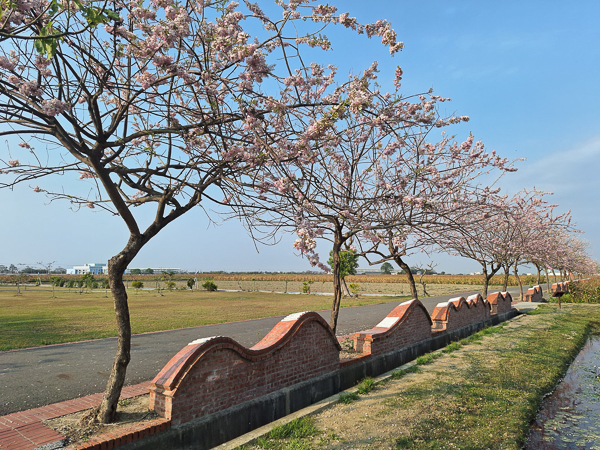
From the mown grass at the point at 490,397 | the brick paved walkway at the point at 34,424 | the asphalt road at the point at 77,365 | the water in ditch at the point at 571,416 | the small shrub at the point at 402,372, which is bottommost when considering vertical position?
the water in ditch at the point at 571,416

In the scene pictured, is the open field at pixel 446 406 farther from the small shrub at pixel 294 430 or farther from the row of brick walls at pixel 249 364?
the row of brick walls at pixel 249 364

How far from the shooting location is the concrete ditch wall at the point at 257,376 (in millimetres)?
4141

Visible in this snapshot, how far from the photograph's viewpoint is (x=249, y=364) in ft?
16.2

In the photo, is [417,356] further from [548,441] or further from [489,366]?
[548,441]

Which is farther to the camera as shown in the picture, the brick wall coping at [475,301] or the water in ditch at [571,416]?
the brick wall coping at [475,301]

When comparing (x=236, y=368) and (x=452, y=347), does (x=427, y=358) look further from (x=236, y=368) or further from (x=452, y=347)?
(x=236, y=368)

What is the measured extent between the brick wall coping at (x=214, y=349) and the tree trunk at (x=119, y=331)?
0.39 m

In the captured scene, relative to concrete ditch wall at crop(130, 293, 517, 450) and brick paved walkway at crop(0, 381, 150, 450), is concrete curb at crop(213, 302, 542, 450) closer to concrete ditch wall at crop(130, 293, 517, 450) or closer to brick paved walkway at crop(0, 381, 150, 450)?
concrete ditch wall at crop(130, 293, 517, 450)

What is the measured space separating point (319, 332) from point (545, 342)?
331 inches

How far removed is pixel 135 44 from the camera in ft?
14.4

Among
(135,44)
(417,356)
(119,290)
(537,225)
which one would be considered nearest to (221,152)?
(135,44)

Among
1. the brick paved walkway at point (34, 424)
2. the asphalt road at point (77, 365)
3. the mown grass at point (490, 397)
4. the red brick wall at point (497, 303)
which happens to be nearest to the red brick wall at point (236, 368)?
the brick paved walkway at point (34, 424)

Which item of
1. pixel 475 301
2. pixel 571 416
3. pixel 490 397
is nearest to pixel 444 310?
pixel 475 301

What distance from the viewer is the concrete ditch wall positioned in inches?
163
